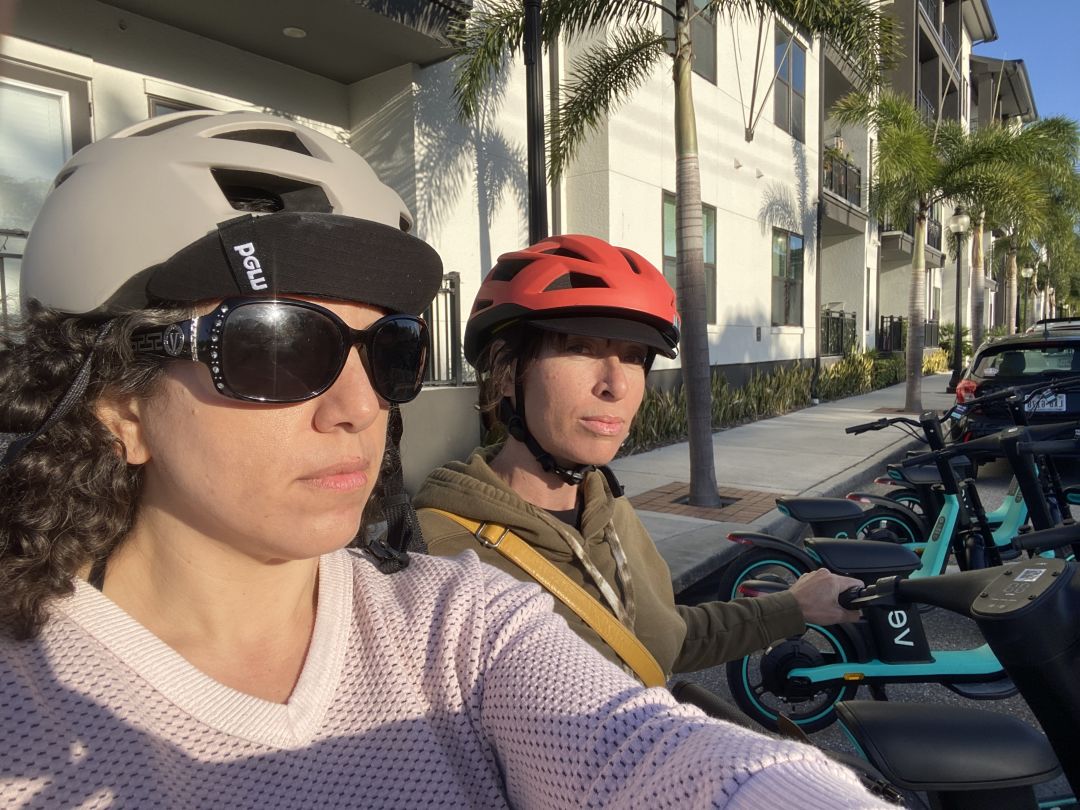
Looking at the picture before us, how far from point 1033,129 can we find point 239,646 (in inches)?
737

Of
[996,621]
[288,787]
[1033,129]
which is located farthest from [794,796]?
[1033,129]

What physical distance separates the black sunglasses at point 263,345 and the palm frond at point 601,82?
288 inches

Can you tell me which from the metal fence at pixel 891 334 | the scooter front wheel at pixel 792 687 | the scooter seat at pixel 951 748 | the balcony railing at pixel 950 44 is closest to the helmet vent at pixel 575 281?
the scooter seat at pixel 951 748

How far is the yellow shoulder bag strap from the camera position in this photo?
62.8 inches

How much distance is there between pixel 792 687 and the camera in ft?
10.0

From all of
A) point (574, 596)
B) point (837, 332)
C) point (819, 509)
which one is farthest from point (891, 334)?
point (574, 596)

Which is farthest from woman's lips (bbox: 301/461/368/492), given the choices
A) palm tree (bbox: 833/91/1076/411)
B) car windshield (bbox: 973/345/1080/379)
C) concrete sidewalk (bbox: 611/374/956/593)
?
palm tree (bbox: 833/91/1076/411)

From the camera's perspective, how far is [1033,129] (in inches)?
593

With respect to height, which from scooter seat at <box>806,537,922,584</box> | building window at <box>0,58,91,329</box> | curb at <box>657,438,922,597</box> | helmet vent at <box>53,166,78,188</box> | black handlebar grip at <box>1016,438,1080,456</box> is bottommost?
curb at <box>657,438,922,597</box>

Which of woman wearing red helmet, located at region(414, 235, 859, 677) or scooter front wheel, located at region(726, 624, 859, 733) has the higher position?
woman wearing red helmet, located at region(414, 235, 859, 677)

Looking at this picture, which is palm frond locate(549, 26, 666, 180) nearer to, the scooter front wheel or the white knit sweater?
the scooter front wheel

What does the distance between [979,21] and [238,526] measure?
46605 millimetres

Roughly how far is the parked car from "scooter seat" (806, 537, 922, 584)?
5.14 m

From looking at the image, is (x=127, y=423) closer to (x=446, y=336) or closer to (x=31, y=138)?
(x=31, y=138)
